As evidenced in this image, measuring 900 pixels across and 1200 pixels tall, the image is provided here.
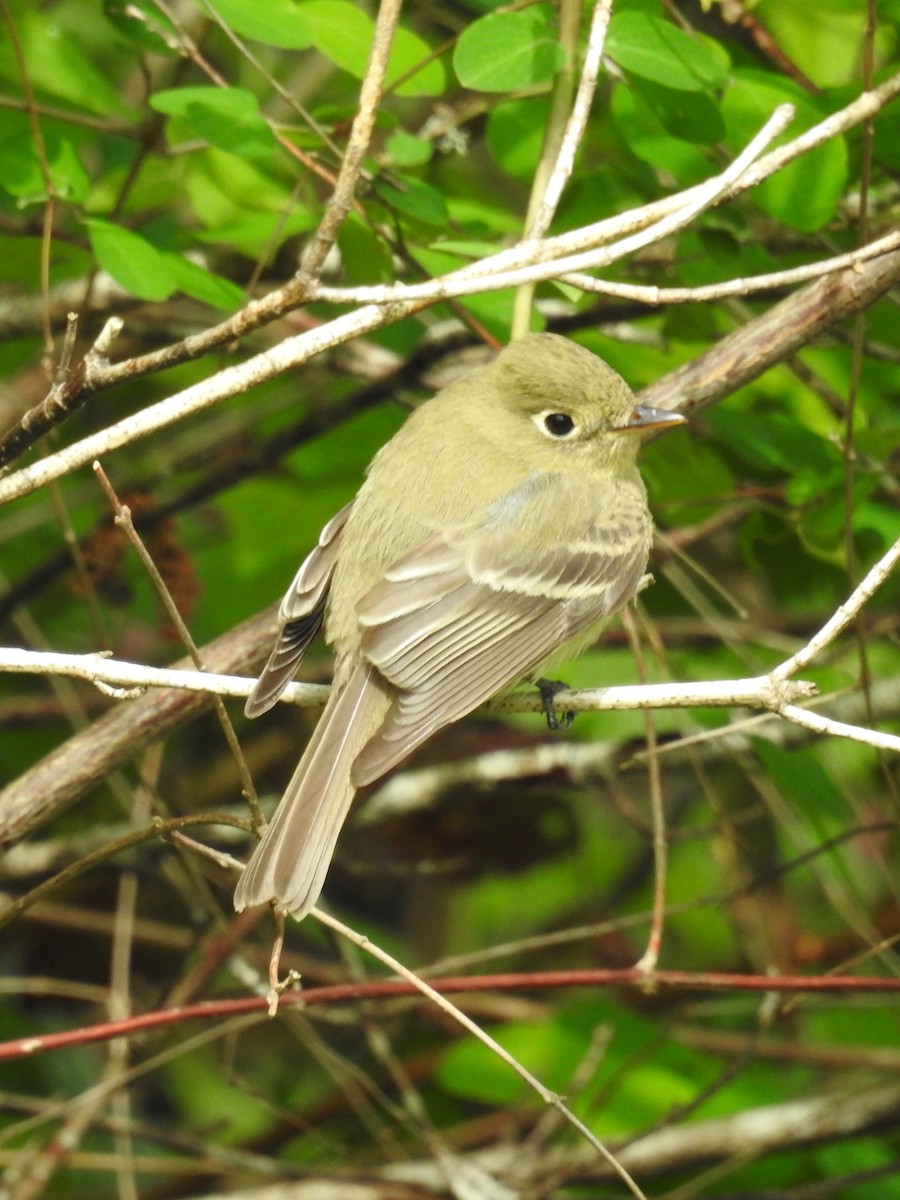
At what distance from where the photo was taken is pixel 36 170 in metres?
3.34

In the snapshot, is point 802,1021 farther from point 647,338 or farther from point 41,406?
point 41,406

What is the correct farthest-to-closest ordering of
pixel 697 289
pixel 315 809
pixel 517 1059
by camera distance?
1. pixel 517 1059
2. pixel 315 809
3. pixel 697 289

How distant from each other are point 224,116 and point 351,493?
5.07 ft

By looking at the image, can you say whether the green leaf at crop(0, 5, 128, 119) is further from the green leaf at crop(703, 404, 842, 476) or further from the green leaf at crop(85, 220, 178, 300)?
the green leaf at crop(703, 404, 842, 476)

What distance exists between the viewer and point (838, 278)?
3.29 metres

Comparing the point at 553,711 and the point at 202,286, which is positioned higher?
the point at 202,286

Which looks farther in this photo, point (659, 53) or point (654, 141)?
point (654, 141)

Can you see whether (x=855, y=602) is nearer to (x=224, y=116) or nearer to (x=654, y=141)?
(x=654, y=141)

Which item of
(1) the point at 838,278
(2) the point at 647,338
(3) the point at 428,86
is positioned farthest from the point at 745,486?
(3) the point at 428,86

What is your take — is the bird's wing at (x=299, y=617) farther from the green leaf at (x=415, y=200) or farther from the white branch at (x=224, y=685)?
the green leaf at (x=415, y=200)

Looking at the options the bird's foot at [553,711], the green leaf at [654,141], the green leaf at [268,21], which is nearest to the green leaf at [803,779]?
the bird's foot at [553,711]

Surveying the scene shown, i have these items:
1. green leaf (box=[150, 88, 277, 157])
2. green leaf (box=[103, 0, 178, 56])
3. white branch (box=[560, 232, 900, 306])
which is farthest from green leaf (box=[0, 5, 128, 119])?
white branch (box=[560, 232, 900, 306])

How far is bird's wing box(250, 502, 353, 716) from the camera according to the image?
9.50 feet

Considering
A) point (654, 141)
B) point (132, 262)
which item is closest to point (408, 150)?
point (654, 141)
